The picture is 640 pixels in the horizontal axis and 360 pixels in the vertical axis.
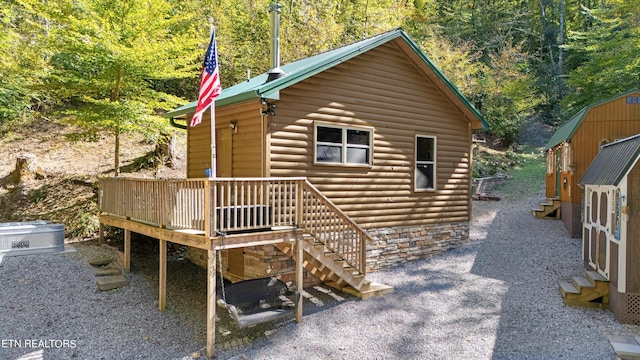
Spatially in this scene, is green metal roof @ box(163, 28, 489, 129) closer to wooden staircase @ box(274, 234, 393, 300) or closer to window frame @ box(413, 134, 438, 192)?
window frame @ box(413, 134, 438, 192)

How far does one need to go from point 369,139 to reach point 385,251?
2921 millimetres

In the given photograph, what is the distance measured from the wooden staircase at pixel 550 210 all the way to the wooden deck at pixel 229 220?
9.75 meters

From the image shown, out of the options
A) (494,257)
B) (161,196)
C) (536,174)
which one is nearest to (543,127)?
(536,174)

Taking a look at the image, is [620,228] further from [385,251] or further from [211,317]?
[211,317]

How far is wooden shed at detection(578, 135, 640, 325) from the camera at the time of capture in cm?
673

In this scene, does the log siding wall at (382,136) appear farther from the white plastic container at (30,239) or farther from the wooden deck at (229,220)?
the white plastic container at (30,239)

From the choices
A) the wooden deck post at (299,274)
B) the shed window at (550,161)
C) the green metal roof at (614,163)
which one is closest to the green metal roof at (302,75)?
the wooden deck post at (299,274)

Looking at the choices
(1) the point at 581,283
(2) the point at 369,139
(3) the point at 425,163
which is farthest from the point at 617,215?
(2) the point at 369,139

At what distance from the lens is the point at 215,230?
240 inches

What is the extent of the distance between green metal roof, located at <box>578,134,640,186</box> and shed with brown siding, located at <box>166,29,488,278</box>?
12.0 feet

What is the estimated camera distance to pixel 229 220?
6.30 metres

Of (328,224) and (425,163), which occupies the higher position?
(425,163)

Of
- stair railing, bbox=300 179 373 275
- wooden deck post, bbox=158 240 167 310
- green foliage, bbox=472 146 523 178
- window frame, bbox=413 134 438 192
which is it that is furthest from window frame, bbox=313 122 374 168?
green foliage, bbox=472 146 523 178

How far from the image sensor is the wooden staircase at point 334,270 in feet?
25.2
